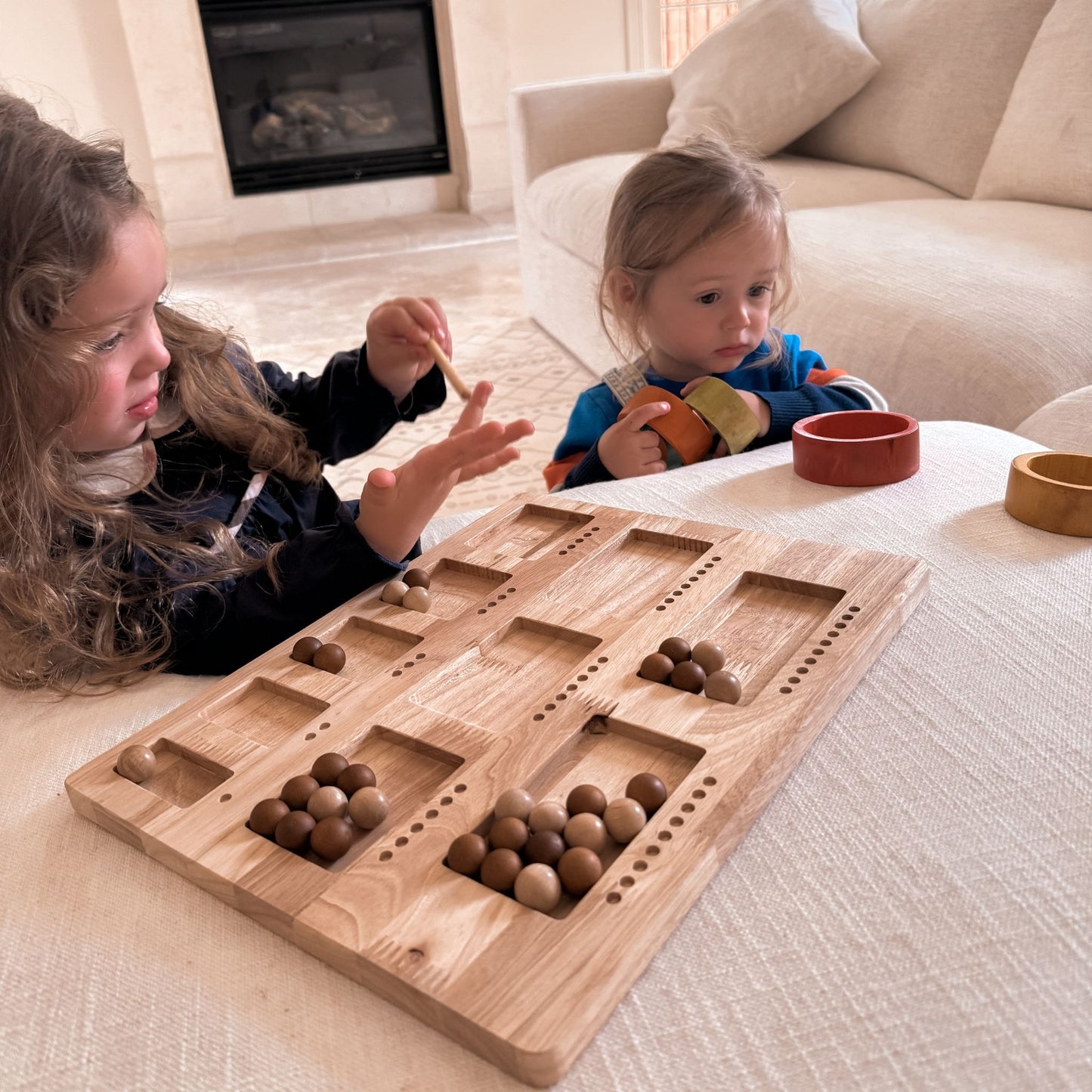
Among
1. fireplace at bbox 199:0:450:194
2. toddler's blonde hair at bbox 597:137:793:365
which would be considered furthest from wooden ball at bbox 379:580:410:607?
fireplace at bbox 199:0:450:194

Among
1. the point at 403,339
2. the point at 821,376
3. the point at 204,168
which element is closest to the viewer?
the point at 403,339

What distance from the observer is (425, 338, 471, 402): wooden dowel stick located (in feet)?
2.86

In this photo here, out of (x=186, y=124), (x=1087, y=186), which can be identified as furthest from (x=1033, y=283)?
(x=186, y=124)

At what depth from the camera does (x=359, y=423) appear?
120 centimetres

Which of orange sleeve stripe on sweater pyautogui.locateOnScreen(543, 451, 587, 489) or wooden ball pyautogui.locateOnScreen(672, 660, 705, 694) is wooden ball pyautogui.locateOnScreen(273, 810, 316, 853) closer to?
wooden ball pyautogui.locateOnScreen(672, 660, 705, 694)

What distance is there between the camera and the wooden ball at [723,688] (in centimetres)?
63

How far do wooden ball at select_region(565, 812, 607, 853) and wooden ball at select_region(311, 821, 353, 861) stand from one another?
0.40ft

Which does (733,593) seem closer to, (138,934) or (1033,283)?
(138,934)

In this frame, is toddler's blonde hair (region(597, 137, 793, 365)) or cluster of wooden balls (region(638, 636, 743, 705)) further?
toddler's blonde hair (region(597, 137, 793, 365))

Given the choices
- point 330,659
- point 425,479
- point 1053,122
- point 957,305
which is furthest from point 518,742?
point 1053,122

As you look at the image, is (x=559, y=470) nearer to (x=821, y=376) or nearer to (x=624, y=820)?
(x=821, y=376)

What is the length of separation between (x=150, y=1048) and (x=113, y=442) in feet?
1.89

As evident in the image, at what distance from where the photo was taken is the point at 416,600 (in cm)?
80

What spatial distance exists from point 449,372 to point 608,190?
153 centimetres
